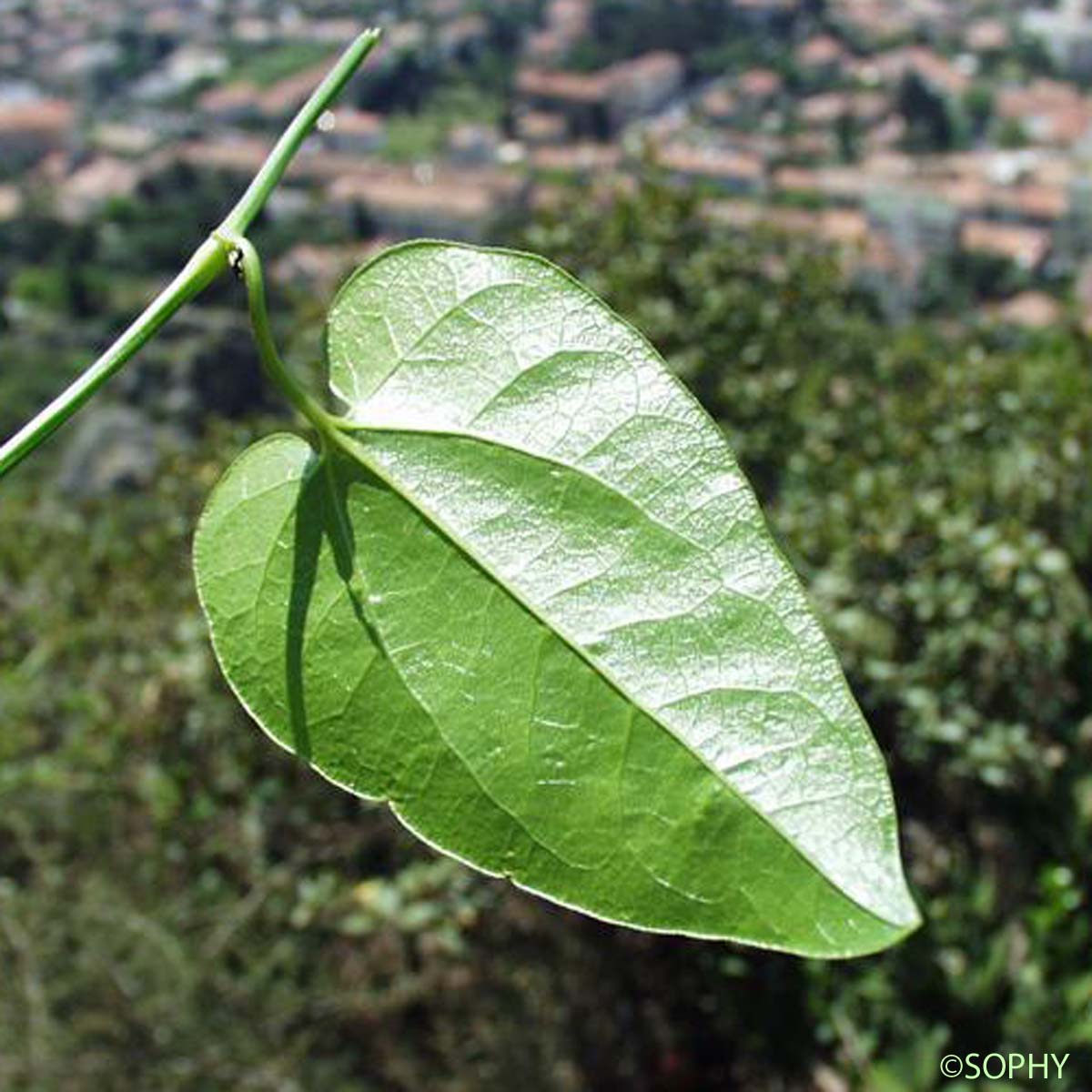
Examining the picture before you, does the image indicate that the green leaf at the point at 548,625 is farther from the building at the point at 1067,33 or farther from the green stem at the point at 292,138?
the building at the point at 1067,33

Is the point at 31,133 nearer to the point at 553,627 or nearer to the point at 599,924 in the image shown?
the point at 599,924

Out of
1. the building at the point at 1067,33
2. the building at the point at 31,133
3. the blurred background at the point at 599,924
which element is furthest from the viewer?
the building at the point at 1067,33

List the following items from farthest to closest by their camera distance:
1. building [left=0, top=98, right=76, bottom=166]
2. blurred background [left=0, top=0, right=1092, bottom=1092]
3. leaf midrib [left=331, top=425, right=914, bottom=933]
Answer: building [left=0, top=98, right=76, bottom=166] → blurred background [left=0, top=0, right=1092, bottom=1092] → leaf midrib [left=331, top=425, right=914, bottom=933]

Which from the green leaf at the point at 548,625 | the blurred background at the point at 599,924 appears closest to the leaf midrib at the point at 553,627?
the green leaf at the point at 548,625

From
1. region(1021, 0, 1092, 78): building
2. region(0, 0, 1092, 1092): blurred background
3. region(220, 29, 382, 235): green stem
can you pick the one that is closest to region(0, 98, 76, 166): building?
region(1021, 0, 1092, 78): building

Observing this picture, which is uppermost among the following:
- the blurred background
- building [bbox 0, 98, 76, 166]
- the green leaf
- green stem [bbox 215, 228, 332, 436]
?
green stem [bbox 215, 228, 332, 436]

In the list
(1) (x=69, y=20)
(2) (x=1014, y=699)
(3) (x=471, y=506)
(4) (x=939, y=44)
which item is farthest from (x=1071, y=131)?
(3) (x=471, y=506)

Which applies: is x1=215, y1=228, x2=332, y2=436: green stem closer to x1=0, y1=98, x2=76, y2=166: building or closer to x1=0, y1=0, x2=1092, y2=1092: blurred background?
x1=0, y1=0, x2=1092, y2=1092: blurred background

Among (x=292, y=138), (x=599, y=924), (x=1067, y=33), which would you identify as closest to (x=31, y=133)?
(x=1067, y=33)
